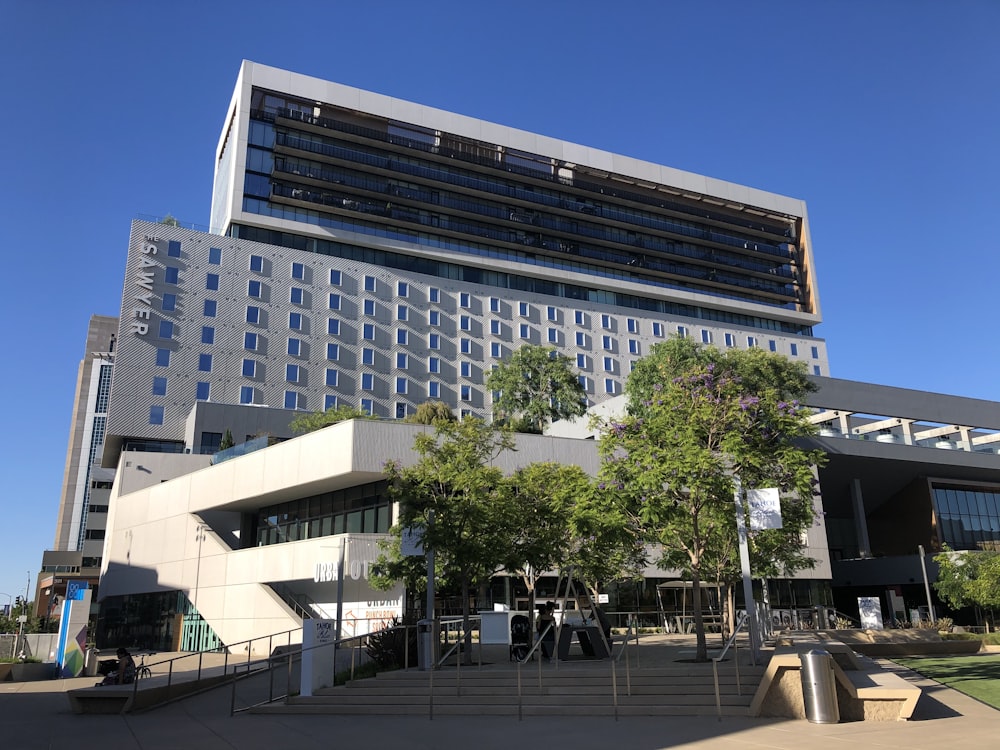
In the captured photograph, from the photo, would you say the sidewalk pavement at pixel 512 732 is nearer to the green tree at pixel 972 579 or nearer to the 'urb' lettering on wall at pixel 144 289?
the green tree at pixel 972 579

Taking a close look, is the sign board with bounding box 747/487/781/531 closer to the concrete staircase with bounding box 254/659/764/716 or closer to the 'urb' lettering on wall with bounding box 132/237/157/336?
the concrete staircase with bounding box 254/659/764/716

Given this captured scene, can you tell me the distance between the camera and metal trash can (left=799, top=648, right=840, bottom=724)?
1252 centimetres

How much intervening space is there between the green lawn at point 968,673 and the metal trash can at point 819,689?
11.5 ft

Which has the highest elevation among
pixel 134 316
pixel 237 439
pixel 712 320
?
pixel 712 320

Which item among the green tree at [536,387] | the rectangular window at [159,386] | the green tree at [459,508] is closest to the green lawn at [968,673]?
the green tree at [459,508]

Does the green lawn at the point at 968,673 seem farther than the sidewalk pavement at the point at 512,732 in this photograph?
Yes

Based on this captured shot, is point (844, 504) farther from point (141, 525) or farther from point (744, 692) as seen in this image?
point (744, 692)

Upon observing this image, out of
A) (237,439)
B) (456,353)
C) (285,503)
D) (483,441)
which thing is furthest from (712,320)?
(483,441)

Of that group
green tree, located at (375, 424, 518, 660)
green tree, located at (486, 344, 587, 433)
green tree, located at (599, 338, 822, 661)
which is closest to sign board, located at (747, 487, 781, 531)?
green tree, located at (599, 338, 822, 661)

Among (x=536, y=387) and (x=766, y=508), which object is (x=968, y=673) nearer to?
(x=766, y=508)

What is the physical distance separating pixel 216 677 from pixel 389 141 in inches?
2675

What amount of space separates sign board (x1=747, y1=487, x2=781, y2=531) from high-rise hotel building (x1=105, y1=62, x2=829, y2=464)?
173ft

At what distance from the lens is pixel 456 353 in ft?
264

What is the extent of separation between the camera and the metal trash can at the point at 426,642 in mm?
18547
